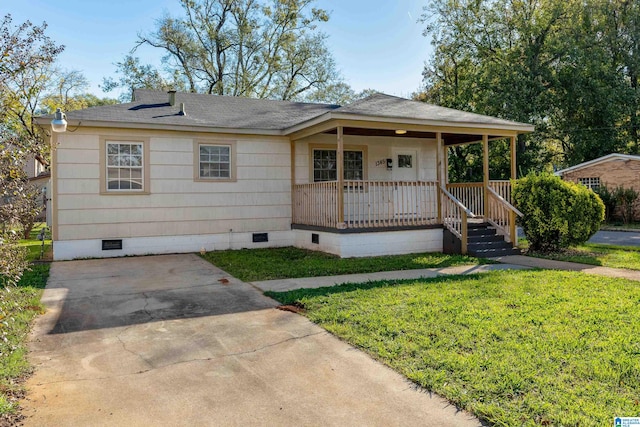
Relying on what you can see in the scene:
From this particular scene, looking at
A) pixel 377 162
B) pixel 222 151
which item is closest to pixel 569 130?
pixel 377 162

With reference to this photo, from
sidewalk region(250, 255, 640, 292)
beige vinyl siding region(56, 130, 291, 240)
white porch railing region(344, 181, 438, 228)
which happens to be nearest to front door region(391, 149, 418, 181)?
white porch railing region(344, 181, 438, 228)

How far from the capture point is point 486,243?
10.3 m

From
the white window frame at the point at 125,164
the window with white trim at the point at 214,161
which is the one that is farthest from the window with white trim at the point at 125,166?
the window with white trim at the point at 214,161

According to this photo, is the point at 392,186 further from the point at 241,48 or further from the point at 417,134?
the point at 241,48

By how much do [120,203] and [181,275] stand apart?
3.40m

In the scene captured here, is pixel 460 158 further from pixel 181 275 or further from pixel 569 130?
pixel 181 275

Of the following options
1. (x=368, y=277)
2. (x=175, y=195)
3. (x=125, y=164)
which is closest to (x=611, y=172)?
(x=368, y=277)

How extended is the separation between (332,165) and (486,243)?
4.59 metres

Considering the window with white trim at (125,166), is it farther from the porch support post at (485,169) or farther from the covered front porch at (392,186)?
the porch support post at (485,169)

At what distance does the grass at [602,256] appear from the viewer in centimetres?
870

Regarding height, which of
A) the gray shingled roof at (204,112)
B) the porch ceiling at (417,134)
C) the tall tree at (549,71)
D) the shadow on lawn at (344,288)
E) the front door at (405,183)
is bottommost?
the shadow on lawn at (344,288)

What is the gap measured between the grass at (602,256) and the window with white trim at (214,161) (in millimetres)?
7579

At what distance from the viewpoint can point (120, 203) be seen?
10125 millimetres

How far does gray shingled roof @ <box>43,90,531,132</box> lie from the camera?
32.1 feet
